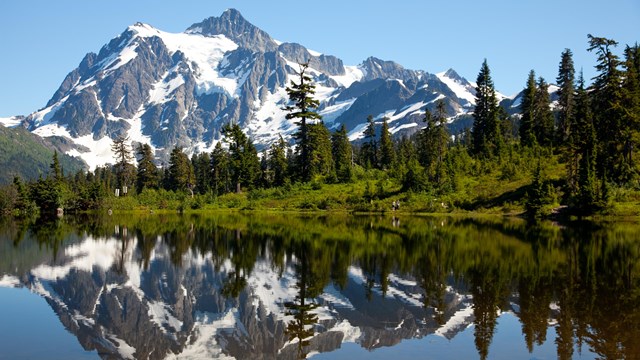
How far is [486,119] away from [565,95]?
13.2m

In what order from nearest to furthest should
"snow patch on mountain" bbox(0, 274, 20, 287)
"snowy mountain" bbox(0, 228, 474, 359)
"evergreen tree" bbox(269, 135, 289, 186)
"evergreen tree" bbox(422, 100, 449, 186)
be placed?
"snowy mountain" bbox(0, 228, 474, 359) < "snow patch on mountain" bbox(0, 274, 20, 287) < "evergreen tree" bbox(422, 100, 449, 186) < "evergreen tree" bbox(269, 135, 289, 186)

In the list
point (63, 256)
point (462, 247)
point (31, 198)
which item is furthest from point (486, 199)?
point (31, 198)

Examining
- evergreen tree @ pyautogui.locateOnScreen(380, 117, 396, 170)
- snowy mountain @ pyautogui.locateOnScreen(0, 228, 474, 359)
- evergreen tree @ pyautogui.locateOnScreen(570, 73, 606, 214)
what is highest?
evergreen tree @ pyautogui.locateOnScreen(380, 117, 396, 170)

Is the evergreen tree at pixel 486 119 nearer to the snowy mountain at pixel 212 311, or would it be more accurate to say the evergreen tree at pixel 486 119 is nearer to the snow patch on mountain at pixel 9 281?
the snowy mountain at pixel 212 311

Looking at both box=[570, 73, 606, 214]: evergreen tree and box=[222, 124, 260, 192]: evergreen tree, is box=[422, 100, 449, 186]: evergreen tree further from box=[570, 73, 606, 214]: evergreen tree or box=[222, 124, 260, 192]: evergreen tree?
box=[222, 124, 260, 192]: evergreen tree

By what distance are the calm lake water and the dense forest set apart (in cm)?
3507

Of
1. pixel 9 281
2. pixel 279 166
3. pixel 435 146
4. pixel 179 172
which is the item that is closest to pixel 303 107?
pixel 435 146

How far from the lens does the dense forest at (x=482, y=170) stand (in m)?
65.2

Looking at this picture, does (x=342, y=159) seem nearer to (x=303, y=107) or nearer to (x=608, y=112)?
(x=303, y=107)

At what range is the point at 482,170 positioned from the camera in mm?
84812

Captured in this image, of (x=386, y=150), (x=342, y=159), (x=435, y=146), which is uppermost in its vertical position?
(x=386, y=150)

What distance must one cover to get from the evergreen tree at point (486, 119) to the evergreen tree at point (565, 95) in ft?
31.8

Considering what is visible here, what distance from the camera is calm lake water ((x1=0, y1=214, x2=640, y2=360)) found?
13.8 m

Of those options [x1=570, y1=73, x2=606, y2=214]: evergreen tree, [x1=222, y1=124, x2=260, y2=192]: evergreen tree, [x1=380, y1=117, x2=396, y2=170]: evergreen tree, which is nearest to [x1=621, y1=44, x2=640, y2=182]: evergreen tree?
[x1=570, y1=73, x2=606, y2=214]: evergreen tree
